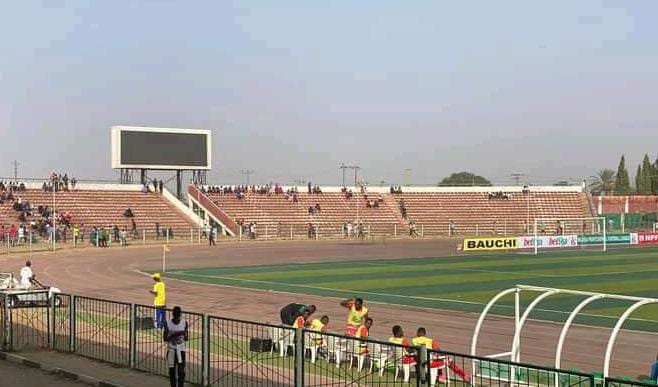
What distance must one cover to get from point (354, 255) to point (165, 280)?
18841mm

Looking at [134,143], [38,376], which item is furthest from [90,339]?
[134,143]

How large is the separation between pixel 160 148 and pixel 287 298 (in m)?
56.4

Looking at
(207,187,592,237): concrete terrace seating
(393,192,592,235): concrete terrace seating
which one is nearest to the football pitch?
(207,187,592,237): concrete terrace seating

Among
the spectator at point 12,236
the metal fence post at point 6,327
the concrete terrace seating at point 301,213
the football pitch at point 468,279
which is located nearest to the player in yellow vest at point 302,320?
the metal fence post at point 6,327

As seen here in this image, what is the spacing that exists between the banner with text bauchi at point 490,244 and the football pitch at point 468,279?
3.74 metres

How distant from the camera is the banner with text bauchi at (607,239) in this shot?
63.8 meters

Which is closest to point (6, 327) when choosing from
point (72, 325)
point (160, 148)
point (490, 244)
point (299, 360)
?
point (72, 325)

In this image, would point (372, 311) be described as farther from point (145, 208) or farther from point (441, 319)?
point (145, 208)

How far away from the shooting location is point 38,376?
15453 mm

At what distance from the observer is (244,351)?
53.7ft

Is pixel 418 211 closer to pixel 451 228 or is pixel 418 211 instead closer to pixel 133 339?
pixel 451 228

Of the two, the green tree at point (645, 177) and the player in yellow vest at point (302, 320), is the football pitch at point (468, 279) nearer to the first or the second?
the player in yellow vest at point (302, 320)

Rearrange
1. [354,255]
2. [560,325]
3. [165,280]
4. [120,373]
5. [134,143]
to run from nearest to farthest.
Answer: [120,373], [560,325], [165,280], [354,255], [134,143]

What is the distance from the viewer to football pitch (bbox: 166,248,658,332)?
2716 cm
